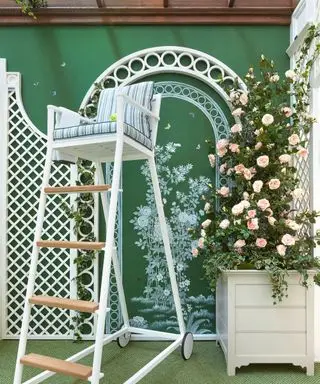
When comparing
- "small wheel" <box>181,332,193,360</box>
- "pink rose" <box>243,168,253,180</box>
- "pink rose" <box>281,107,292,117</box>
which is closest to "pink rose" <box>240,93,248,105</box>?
"pink rose" <box>281,107,292,117</box>

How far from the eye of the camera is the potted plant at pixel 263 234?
2664mm

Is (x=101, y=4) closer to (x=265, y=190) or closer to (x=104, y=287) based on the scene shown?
(x=265, y=190)

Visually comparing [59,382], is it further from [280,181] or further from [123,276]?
[280,181]

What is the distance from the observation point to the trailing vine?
127 inches

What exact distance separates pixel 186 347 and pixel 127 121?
5.17 ft

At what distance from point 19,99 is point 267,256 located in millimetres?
2298

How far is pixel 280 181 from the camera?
286 centimetres

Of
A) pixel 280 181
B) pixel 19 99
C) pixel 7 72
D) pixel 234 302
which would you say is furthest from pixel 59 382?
pixel 7 72

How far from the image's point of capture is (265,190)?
2.88m

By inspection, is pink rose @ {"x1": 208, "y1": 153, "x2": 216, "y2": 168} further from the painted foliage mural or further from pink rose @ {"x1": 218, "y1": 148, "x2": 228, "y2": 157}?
the painted foliage mural

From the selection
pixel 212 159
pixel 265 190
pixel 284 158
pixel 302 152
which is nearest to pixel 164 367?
pixel 265 190

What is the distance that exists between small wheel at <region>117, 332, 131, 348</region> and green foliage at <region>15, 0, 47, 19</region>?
8.37ft

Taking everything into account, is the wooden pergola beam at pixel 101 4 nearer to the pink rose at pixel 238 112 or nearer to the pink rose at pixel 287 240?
the pink rose at pixel 238 112

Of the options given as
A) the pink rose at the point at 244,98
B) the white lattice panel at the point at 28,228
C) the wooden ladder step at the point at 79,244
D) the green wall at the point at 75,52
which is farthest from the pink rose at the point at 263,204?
the white lattice panel at the point at 28,228
